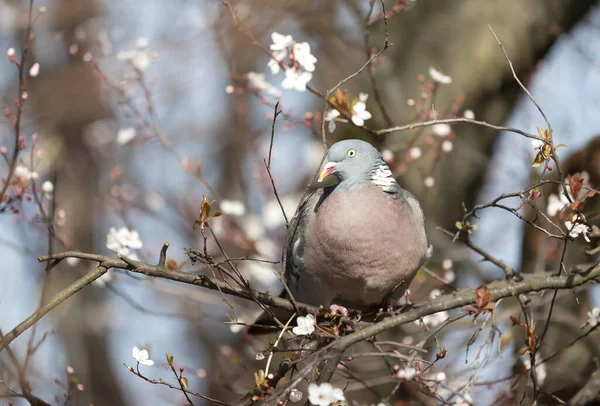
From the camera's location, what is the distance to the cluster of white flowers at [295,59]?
11.3 feet

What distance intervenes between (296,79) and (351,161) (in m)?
0.63

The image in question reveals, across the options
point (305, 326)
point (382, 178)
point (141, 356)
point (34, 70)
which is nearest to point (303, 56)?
point (382, 178)

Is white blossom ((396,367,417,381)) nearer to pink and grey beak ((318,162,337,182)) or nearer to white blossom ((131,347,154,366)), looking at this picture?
white blossom ((131,347,154,366))

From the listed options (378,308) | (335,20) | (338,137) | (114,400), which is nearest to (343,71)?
(335,20)

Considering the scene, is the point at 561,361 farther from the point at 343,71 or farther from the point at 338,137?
the point at 343,71

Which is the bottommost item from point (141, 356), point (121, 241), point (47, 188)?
point (121, 241)

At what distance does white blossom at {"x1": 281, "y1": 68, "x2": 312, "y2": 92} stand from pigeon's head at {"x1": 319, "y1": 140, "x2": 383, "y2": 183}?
0.50 m

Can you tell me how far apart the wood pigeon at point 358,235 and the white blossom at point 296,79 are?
51 centimetres

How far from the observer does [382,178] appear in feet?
12.9

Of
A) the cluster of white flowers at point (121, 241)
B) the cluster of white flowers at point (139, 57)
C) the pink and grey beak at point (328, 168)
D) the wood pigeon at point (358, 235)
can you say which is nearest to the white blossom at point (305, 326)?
the wood pigeon at point (358, 235)

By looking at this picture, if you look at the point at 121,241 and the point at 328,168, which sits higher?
the point at 328,168

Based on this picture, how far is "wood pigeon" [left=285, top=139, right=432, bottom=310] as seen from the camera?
12.2 feet

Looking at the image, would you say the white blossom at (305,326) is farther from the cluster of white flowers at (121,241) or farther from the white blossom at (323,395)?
the cluster of white flowers at (121,241)

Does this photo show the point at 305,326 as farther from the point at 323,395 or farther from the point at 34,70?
the point at 34,70
